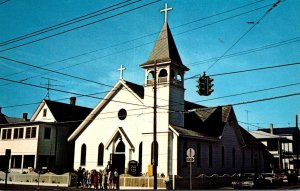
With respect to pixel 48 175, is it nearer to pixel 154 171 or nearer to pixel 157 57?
pixel 154 171

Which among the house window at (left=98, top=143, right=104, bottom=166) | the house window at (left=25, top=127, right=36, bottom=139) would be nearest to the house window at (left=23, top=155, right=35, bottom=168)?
the house window at (left=25, top=127, right=36, bottom=139)

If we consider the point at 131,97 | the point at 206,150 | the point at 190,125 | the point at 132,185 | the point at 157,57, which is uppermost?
the point at 157,57

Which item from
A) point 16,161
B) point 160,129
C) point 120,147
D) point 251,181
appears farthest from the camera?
point 16,161

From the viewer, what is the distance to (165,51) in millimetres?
37094

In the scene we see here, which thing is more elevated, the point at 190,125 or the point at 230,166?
the point at 190,125

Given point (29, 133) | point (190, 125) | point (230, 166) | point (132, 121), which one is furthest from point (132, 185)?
point (29, 133)

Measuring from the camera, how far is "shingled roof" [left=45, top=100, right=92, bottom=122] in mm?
48656

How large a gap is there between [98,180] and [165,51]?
13.9 meters

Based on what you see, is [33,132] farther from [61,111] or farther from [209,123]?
[209,123]

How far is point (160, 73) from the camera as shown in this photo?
37.3 metres

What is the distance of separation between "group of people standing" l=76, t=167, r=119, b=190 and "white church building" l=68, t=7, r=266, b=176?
154 inches

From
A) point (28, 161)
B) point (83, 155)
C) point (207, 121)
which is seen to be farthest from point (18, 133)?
point (207, 121)

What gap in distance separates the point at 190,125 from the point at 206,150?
10.1 ft

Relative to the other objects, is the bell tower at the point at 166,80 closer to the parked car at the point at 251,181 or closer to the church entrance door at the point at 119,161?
the church entrance door at the point at 119,161
